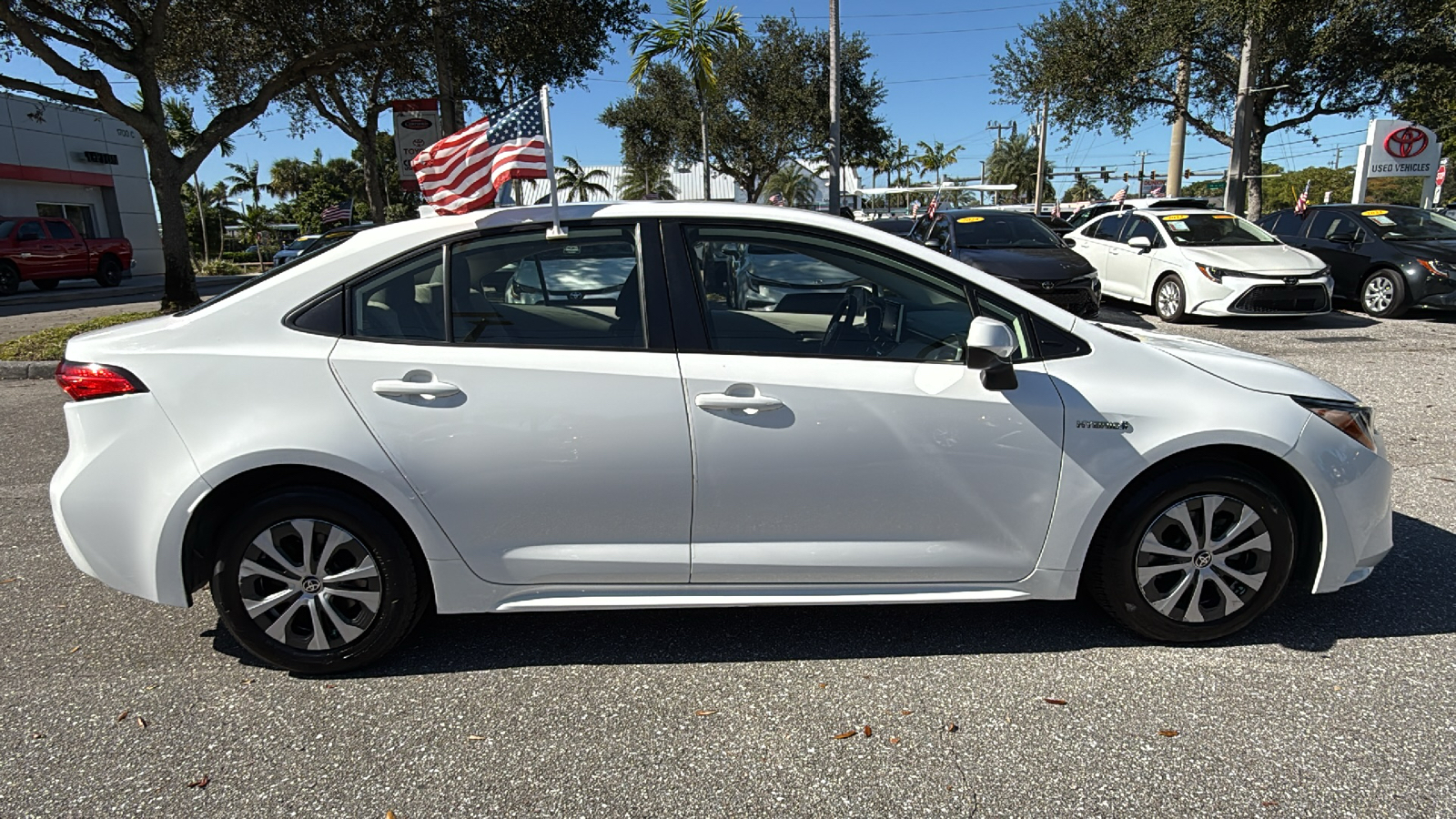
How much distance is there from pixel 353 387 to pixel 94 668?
1.49 metres

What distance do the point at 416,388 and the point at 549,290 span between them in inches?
22.9

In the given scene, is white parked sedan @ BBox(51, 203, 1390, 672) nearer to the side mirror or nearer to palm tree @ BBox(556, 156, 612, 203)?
the side mirror

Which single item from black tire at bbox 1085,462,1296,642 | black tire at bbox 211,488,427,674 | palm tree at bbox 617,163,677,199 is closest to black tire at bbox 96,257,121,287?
palm tree at bbox 617,163,677,199

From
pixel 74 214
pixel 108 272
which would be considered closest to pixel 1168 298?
pixel 108 272

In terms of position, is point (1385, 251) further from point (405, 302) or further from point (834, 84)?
point (405, 302)

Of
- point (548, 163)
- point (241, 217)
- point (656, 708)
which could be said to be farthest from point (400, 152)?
point (241, 217)

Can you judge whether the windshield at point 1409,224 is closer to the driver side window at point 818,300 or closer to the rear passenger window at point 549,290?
the driver side window at point 818,300

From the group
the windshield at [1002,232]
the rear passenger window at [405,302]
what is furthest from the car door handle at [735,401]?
the windshield at [1002,232]

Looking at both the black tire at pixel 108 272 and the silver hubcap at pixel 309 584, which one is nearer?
the silver hubcap at pixel 309 584

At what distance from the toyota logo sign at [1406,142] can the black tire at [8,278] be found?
1327 inches

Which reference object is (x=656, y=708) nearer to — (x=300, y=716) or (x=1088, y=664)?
(x=300, y=716)

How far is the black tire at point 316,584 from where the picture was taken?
2918mm

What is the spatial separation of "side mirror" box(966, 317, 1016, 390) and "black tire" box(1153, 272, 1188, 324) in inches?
384

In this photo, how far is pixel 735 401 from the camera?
9.39ft
